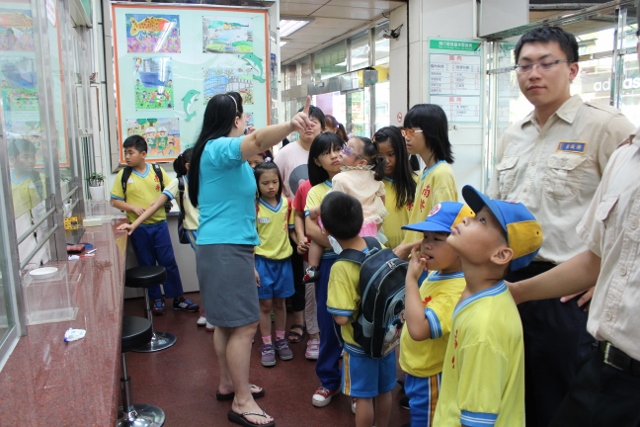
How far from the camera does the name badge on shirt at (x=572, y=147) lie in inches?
66.4

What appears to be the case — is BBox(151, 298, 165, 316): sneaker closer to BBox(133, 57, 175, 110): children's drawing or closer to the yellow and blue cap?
BBox(133, 57, 175, 110): children's drawing

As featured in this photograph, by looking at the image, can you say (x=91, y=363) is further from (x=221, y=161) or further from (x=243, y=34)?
(x=243, y=34)

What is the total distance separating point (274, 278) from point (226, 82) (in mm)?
2079

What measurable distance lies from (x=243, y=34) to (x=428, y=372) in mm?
3702

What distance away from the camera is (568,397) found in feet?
4.32

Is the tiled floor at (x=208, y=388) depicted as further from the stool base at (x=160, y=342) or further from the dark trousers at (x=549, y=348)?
the dark trousers at (x=549, y=348)

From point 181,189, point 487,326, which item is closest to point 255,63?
point 181,189

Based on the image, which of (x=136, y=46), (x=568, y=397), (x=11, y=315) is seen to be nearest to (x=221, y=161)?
(x=11, y=315)

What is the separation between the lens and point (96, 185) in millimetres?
4461

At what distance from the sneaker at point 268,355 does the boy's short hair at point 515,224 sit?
2.12m

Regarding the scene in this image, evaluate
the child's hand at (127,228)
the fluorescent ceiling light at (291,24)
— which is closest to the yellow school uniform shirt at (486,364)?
the child's hand at (127,228)

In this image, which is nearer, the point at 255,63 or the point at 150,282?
the point at 150,282

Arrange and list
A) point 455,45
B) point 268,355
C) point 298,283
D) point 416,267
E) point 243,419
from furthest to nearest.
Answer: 1. point 455,45
2. point 298,283
3. point 268,355
4. point 243,419
5. point 416,267

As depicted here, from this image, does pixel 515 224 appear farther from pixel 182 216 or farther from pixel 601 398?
pixel 182 216
